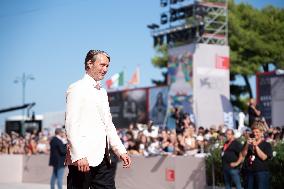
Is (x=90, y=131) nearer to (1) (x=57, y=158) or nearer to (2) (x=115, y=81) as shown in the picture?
(1) (x=57, y=158)

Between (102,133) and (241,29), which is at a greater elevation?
(241,29)

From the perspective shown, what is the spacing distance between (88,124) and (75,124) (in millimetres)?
110

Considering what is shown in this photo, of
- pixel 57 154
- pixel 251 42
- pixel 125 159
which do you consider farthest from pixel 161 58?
pixel 125 159

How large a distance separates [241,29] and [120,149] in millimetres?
38185

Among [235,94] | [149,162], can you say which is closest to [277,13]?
[235,94]

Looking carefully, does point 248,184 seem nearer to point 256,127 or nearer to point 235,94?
point 256,127

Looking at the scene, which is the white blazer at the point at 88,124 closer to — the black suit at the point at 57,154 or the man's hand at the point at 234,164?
the man's hand at the point at 234,164

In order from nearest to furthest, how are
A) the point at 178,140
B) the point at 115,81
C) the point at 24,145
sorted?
the point at 178,140, the point at 24,145, the point at 115,81

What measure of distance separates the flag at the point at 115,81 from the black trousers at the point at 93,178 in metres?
31.5

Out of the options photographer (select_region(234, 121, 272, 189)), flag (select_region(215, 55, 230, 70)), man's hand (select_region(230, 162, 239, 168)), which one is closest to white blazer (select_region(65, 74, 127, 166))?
photographer (select_region(234, 121, 272, 189))

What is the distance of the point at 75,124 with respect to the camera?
4465mm

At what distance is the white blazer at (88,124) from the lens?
4.44 metres

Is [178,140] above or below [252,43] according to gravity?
below

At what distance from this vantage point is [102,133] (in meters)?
4.60
